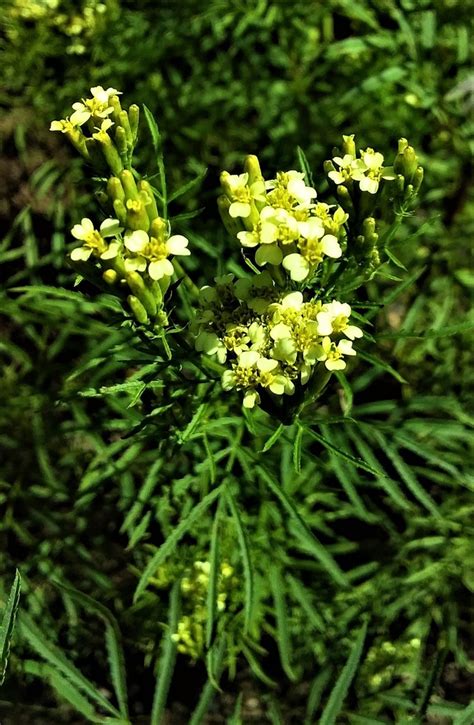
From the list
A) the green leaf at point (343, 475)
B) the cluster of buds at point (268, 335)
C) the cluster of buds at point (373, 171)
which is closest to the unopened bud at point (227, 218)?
the cluster of buds at point (268, 335)

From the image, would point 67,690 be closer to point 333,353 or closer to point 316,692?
point 316,692

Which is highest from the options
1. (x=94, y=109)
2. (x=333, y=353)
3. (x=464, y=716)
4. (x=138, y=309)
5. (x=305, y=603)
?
(x=94, y=109)

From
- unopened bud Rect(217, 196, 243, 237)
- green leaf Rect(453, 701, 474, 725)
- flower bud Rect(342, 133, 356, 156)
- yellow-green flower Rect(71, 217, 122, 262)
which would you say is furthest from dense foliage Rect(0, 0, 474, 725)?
flower bud Rect(342, 133, 356, 156)

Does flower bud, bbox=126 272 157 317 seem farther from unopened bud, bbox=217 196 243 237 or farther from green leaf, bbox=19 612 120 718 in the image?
green leaf, bbox=19 612 120 718

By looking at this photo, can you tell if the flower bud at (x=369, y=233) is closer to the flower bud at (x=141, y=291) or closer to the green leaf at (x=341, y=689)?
the flower bud at (x=141, y=291)

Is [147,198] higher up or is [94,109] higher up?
[94,109]

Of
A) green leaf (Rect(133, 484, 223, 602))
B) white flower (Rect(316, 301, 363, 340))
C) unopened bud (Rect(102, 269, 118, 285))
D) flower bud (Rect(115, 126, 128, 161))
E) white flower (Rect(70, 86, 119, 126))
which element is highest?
white flower (Rect(70, 86, 119, 126))

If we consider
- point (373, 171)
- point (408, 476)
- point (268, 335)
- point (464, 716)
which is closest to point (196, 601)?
point (408, 476)
